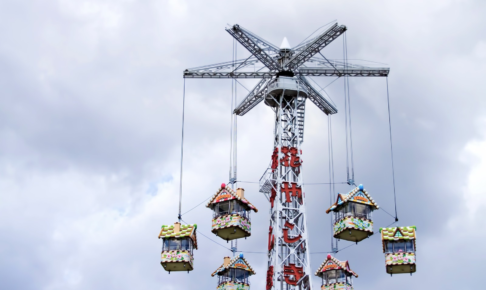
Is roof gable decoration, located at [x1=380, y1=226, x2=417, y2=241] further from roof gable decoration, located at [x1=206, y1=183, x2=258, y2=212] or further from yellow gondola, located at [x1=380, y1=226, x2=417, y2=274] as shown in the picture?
roof gable decoration, located at [x1=206, y1=183, x2=258, y2=212]

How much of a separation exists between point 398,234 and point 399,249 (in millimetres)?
1087

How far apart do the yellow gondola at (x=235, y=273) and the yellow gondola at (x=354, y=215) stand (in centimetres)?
828

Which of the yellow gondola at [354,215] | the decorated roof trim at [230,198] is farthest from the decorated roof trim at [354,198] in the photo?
the decorated roof trim at [230,198]

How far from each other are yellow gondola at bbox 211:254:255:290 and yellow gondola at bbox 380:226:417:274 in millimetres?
11524

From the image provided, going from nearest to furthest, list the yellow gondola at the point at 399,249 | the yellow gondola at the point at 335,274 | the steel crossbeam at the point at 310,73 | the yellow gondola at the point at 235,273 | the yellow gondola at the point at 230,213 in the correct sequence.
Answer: the yellow gondola at the point at 399,249
the yellow gondola at the point at 230,213
the yellow gondola at the point at 335,274
the yellow gondola at the point at 235,273
the steel crossbeam at the point at 310,73

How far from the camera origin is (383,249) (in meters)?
75.9

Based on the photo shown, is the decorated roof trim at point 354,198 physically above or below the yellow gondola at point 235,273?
above

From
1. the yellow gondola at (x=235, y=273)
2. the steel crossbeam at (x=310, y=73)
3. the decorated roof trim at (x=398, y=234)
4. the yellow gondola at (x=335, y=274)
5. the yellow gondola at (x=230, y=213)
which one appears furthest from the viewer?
the steel crossbeam at (x=310, y=73)

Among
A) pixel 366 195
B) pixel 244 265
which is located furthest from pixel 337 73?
pixel 244 265

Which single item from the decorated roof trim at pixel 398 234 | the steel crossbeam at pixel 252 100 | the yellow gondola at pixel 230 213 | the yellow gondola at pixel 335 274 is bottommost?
the yellow gondola at pixel 335 274

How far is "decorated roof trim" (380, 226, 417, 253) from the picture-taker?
2985 inches

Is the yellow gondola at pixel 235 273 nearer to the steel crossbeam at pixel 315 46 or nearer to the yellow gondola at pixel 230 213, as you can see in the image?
the yellow gondola at pixel 230 213

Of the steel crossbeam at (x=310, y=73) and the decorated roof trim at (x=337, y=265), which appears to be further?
the steel crossbeam at (x=310, y=73)

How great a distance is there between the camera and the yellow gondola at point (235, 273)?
80.5m
